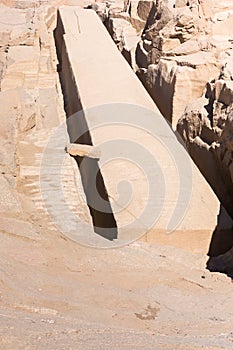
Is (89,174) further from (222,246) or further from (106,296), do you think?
(106,296)

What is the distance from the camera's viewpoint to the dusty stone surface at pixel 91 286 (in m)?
2.17

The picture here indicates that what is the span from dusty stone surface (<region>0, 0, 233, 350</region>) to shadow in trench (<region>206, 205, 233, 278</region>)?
0.09 meters

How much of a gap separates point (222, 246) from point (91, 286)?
5.58ft

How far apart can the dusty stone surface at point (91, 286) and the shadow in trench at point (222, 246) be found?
0.09m

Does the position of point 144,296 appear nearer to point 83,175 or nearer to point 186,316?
point 186,316

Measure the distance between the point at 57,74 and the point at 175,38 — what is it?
325 centimetres

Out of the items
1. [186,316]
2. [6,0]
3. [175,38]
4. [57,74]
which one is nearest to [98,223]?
[186,316]

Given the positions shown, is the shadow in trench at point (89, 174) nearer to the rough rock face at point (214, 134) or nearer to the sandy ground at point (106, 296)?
the sandy ground at point (106, 296)

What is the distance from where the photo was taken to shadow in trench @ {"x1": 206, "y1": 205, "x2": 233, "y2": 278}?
13.6 feet

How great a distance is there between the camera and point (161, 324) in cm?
271

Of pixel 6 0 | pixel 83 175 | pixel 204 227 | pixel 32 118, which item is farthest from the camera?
pixel 6 0

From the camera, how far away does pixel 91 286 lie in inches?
123

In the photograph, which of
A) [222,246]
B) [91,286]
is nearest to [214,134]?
[222,246]

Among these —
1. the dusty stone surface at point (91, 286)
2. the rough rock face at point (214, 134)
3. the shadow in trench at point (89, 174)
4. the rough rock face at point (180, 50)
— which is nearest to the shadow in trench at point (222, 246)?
the dusty stone surface at point (91, 286)
